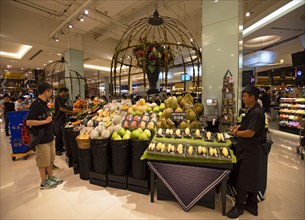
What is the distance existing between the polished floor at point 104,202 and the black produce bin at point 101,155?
0.31 m

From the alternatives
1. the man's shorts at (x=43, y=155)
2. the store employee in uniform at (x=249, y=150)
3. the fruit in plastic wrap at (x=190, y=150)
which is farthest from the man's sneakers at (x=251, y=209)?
the man's shorts at (x=43, y=155)

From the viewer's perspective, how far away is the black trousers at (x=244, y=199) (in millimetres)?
2148

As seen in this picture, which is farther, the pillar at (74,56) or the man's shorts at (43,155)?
the pillar at (74,56)

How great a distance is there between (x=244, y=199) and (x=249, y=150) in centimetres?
64

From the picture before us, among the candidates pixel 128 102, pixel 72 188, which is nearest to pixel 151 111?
pixel 128 102

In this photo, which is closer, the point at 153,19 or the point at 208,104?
the point at 153,19

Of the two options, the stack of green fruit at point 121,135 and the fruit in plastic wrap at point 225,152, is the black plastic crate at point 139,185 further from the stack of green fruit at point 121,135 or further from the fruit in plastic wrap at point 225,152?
the fruit in plastic wrap at point 225,152

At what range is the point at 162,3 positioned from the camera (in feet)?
19.5

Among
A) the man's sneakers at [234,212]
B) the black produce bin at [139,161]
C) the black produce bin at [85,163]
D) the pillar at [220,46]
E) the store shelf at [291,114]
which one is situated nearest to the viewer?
the man's sneakers at [234,212]

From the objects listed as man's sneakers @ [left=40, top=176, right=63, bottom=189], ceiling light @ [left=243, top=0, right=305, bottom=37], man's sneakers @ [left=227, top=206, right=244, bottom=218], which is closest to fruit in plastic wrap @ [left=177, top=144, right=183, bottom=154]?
man's sneakers @ [left=227, top=206, right=244, bottom=218]

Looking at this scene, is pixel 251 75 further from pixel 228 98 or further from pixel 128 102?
pixel 128 102

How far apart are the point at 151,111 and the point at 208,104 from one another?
5.43ft

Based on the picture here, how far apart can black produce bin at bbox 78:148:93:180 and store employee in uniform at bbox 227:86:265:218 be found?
7.30 feet

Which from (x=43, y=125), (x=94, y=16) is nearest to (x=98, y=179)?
(x=43, y=125)
